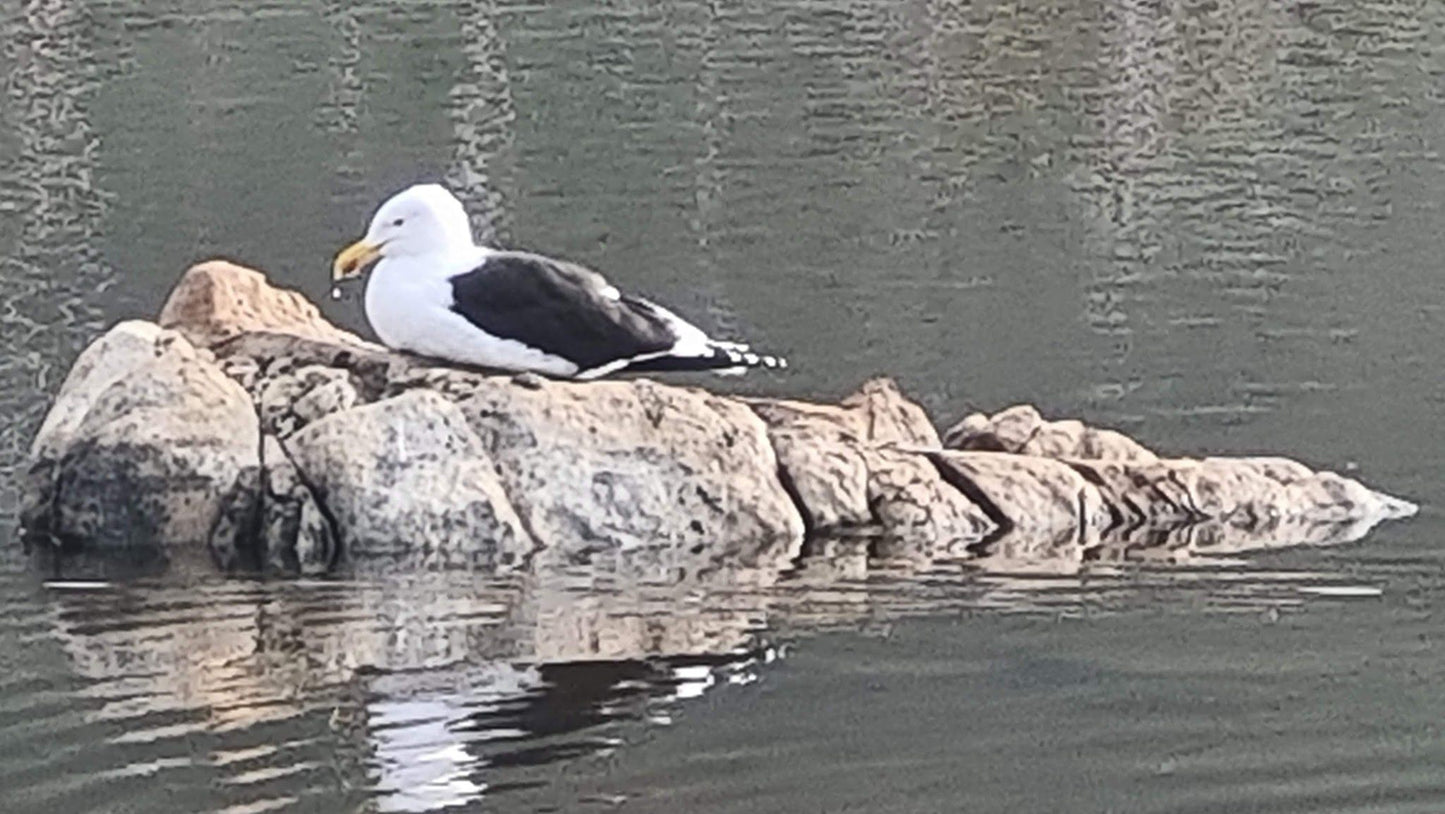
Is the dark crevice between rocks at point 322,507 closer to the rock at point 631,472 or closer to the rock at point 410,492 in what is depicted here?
the rock at point 410,492

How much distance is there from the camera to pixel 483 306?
14523 millimetres

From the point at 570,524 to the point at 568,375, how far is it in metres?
0.93

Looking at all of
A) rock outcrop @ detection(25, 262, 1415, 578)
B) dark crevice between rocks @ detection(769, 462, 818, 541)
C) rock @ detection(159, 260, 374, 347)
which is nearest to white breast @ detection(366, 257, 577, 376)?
rock outcrop @ detection(25, 262, 1415, 578)

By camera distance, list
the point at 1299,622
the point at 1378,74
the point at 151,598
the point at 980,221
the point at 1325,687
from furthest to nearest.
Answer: the point at 1378,74 < the point at 980,221 < the point at 151,598 < the point at 1299,622 < the point at 1325,687

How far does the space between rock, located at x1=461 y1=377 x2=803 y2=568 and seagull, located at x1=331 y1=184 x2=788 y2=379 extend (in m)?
0.24

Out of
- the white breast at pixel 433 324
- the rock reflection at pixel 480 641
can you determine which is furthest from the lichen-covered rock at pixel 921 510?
the white breast at pixel 433 324

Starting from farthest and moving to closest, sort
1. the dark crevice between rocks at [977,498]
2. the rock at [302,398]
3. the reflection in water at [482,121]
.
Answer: the reflection in water at [482,121]
the dark crevice between rocks at [977,498]
the rock at [302,398]

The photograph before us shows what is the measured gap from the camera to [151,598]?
13188 millimetres

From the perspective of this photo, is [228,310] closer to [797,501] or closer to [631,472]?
[631,472]

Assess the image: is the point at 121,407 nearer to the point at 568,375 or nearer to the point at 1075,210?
the point at 568,375

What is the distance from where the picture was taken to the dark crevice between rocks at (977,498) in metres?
14.4

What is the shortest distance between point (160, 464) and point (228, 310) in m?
1.49

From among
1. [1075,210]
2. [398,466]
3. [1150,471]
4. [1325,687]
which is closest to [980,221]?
[1075,210]

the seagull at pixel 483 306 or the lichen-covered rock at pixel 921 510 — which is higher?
the seagull at pixel 483 306
